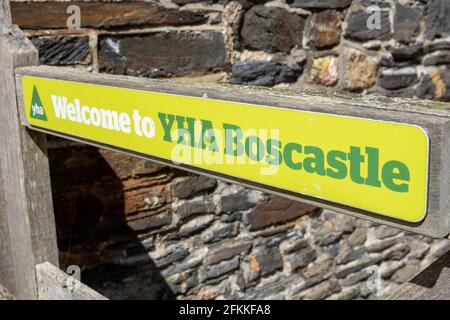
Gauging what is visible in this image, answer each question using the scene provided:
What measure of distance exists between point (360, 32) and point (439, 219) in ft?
7.27

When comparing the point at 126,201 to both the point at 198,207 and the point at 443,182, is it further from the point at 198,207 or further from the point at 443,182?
the point at 443,182

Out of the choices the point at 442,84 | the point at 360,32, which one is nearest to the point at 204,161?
the point at 360,32

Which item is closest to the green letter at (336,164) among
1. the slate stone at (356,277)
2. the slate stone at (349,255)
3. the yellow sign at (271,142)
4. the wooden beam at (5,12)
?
the yellow sign at (271,142)

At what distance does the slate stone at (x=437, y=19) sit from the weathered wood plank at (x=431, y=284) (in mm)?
2393

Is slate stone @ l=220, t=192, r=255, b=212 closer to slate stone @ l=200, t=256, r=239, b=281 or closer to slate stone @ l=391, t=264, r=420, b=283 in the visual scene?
slate stone @ l=200, t=256, r=239, b=281

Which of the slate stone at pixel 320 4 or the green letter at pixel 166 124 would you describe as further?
the slate stone at pixel 320 4

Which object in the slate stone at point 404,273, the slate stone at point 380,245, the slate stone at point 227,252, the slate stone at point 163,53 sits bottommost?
the slate stone at point 404,273

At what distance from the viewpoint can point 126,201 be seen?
2328 mm

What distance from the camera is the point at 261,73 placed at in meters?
2.60

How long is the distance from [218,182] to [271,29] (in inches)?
28.2

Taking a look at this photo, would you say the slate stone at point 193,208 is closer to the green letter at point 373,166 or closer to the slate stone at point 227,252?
the slate stone at point 227,252

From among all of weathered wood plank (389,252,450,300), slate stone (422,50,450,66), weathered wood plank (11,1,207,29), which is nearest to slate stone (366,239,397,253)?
slate stone (422,50,450,66)

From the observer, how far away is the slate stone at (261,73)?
2.54 m

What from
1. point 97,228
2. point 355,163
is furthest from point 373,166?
point 97,228
